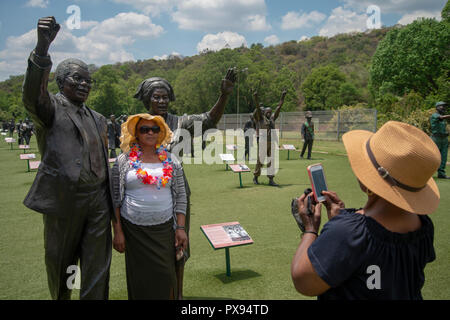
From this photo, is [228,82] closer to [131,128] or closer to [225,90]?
[225,90]

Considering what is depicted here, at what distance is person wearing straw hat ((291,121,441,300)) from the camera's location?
1.46 metres

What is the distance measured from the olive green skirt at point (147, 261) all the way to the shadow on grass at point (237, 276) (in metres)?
1.46

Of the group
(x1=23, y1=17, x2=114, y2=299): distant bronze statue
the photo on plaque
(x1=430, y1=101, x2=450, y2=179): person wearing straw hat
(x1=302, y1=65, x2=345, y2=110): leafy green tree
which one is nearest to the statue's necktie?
(x1=23, y1=17, x2=114, y2=299): distant bronze statue

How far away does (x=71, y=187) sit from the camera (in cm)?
Result: 249

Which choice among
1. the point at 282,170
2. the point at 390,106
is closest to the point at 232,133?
the point at 390,106

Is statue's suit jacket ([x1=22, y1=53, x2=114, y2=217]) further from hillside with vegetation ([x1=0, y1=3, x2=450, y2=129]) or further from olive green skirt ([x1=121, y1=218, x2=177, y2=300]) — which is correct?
hillside with vegetation ([x1=0, y1=3, x2=450, y2=129])

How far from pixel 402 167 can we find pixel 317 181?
55cm

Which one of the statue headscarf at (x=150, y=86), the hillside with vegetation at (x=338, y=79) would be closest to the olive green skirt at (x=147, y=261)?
the statue headscarf at (x=150, y=86)

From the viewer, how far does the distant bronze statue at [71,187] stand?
2.47 metres

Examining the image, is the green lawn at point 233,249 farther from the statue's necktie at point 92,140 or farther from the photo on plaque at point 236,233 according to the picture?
the statue's necktie at point 92,140

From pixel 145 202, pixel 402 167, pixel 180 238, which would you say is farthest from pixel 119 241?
pixel 402 167

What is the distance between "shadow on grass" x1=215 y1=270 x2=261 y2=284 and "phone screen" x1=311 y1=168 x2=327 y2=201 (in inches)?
100

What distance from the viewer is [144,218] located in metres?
2.73

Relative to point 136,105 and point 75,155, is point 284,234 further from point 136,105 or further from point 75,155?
point 136,105
